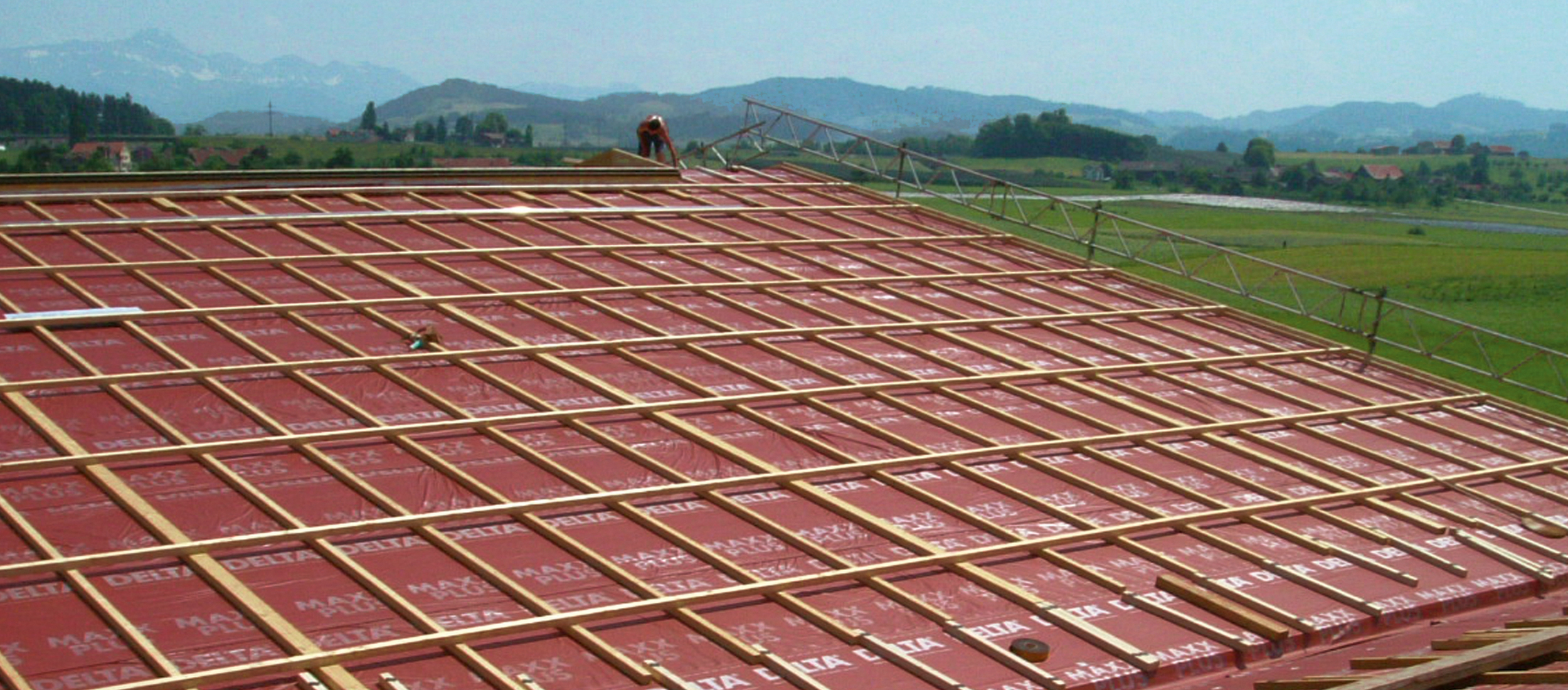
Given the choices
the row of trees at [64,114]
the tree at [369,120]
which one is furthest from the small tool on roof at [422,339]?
the tree at [369,120]

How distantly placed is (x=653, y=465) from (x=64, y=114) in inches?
4580

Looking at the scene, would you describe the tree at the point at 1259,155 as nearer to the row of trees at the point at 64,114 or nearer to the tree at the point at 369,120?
the tree at the point at 369,120

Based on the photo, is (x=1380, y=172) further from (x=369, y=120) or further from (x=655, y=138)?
(x=655, y=138)

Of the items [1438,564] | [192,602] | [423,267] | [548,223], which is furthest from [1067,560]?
[548,223]

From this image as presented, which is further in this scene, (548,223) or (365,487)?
(548,223)

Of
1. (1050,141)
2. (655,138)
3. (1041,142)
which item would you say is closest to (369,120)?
(1041,142)

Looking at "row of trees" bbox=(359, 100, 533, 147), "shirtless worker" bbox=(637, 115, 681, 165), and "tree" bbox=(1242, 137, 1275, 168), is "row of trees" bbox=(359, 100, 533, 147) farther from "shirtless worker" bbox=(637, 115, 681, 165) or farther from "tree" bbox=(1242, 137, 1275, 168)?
"shirtless worker" bbox=(637, 115, 681, 165)

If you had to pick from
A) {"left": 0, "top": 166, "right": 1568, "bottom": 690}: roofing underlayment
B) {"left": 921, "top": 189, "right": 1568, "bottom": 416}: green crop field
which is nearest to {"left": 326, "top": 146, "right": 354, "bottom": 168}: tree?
{"left": 921, "top": 189, "right": 1568, "bottom": 416}: green crop field

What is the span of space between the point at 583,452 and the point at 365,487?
2.10 m

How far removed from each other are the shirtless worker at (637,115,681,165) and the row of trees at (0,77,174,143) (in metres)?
84.2

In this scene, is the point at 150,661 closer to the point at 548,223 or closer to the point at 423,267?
the point at 423,267

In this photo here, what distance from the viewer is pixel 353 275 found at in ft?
53.5

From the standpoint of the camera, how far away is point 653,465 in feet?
39.3

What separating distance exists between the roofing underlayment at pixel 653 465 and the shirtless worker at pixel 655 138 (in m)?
5.69
